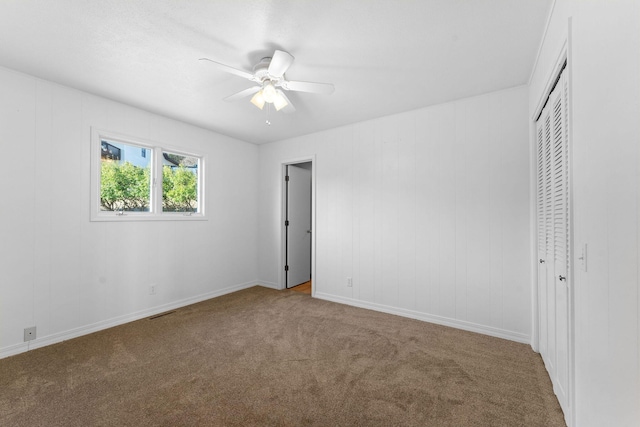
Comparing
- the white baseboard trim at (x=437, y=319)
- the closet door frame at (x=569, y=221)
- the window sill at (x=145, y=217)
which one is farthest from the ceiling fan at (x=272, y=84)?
the white baseboard trim at (x=437, y=319)

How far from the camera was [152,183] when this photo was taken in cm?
367

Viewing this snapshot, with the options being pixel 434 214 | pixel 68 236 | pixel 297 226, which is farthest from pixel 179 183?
pixel 434 214

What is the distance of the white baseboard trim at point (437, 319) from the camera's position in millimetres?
2807

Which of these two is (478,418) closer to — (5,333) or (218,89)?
(218,89)

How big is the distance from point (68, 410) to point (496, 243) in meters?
3.77

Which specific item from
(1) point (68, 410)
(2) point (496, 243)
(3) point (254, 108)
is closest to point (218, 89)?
(3) point (254, 108)

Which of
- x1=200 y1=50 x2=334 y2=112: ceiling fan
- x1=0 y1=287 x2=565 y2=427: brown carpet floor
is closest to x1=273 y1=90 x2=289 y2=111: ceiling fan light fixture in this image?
x1=200 y1=50 x2=334 y2=112: ceiling fan

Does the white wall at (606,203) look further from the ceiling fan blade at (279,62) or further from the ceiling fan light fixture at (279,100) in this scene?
the ceiling fan light fixture at (279,100)

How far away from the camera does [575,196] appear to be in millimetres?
1393

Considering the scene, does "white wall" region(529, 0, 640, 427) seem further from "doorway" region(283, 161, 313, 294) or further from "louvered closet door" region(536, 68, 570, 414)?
"doorway" region(283, 161, 313, 294)

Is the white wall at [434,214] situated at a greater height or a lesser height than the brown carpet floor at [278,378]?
greater

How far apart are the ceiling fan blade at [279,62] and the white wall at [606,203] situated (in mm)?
1620

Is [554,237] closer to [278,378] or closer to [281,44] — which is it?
[278,378]

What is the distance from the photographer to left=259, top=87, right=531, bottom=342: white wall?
9.32 feet
